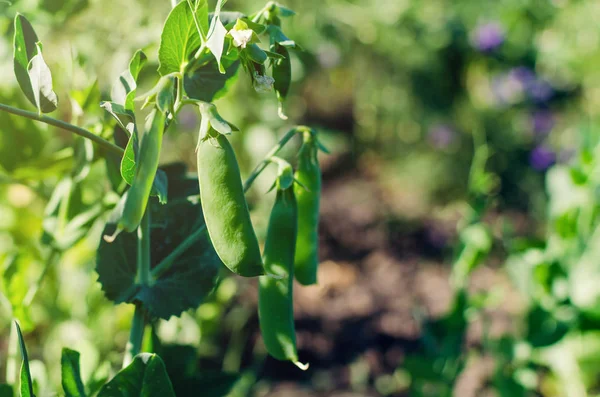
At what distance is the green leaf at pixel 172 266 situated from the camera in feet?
2.41

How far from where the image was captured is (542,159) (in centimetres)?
314

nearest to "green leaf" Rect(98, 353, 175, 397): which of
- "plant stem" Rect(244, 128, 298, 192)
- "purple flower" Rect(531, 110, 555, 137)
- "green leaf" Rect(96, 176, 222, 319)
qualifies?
"green leaf" Rect(96, 176, 222, 319)

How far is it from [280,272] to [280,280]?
1 centimetres

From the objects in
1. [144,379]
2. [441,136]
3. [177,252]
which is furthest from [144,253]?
[441,136]

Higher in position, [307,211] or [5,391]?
[307,211]

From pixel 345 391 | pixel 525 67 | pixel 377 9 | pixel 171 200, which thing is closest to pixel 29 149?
pixel 171 200

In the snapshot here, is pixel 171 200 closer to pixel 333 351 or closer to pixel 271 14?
pixel 271 14

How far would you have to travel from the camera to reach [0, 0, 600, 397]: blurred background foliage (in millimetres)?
1132

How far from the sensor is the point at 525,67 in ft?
13.1

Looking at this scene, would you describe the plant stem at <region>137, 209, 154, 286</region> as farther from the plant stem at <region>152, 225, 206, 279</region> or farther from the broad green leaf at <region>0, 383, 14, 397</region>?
the broad green leaf at <region>0, 383, 14, 397</region>

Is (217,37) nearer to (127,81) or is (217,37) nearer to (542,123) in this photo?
(127,81)

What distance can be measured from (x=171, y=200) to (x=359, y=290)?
1.70 m

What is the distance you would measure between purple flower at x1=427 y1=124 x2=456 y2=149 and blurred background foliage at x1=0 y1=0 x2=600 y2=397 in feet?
0.04

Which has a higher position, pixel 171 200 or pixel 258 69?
pixel 258 69
